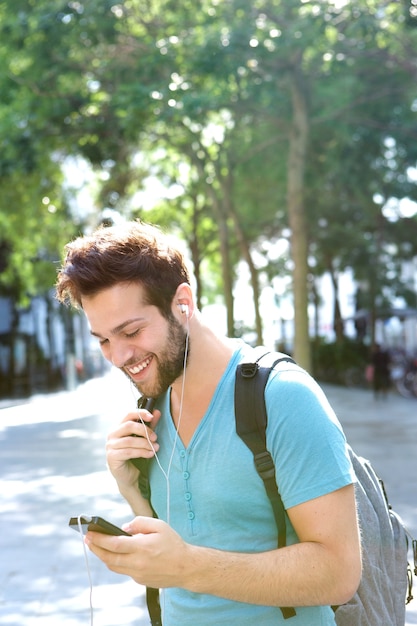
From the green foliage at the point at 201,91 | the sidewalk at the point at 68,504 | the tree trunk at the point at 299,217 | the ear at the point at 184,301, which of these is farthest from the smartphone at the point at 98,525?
the tree trunk at the point at 299,217

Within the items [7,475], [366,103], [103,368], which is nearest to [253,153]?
[366,103]

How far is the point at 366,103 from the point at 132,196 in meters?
11.4

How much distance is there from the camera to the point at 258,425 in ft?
6.91

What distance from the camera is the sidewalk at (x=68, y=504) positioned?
20.6 feet

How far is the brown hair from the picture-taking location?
7.23ft

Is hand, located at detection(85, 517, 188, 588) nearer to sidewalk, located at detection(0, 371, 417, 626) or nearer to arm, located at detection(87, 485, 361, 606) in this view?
arm, located at detection(87, 485, 361, 606)

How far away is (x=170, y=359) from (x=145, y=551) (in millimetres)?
508

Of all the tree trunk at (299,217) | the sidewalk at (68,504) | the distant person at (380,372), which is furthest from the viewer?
the distant person at (380,372)

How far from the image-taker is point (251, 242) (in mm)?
37906

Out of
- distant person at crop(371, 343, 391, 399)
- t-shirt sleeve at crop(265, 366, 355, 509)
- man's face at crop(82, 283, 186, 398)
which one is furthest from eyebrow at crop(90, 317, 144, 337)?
distant person at crop(371, 343, 391, 399)

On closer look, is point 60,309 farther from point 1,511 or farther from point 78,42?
point 1,511

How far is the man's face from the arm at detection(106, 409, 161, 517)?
88 mm

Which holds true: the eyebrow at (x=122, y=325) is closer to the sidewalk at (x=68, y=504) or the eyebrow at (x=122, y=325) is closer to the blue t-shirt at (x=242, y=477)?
the blue t-shirt at (x=242, y=477)

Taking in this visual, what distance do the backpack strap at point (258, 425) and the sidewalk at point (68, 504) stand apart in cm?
55
